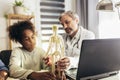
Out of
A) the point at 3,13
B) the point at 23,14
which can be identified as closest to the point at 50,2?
the point at 23,14

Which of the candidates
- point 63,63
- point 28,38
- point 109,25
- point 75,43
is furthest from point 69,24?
point 109,25

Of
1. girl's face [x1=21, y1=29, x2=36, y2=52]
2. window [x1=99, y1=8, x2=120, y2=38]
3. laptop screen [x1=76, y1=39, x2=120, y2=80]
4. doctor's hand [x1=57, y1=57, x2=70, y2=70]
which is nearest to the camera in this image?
laptop screen [x1=76, y1=39, x2=120, y2=80]

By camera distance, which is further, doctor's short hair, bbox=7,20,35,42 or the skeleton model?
doctor's short hair, bbox=7,20,35,42

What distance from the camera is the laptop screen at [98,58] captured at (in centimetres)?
109

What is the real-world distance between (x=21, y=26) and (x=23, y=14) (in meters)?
1.62

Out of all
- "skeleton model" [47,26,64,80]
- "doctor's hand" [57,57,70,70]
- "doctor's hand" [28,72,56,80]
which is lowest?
"doctor's hand" [28,72,56,80]

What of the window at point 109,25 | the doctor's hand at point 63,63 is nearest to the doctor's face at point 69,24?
the doctor's hand at point 63,63

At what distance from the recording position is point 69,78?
1.32m

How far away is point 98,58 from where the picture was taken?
1.15 metres

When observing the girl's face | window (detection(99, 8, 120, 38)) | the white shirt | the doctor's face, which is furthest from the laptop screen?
window (detection(99, 8, 120, 38))

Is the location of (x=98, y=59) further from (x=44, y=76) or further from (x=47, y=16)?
(x=47, y=16)

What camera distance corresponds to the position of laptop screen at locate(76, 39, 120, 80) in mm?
1089

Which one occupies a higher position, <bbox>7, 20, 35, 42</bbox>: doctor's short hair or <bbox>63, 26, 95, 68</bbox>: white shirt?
<bbox>7, 20, 35, 42</bbox>: doctor's short hair

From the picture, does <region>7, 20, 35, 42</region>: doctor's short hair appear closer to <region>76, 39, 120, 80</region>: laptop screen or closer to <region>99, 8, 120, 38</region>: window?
<region>76, 39, 120, 80</region>: laptop screen
